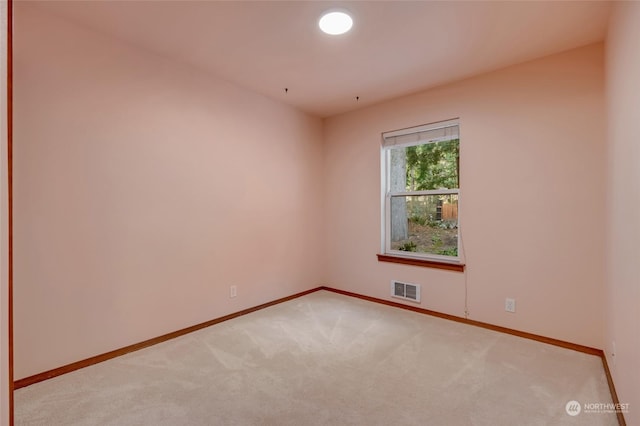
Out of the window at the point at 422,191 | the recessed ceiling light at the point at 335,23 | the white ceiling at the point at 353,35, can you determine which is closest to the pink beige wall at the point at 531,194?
Answer: the window at the point at 422,191

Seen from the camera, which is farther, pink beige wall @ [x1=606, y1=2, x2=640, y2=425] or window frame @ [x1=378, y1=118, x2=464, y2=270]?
window frame @ [x1=378, y1=118, x2=464, y2=270]

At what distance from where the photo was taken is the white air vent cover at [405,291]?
345cm

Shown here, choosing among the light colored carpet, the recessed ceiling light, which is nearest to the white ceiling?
the recessed ceiling light

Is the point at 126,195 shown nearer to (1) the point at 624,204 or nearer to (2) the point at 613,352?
(1) the point at 624,204

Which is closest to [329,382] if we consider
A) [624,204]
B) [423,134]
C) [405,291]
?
[405,291]

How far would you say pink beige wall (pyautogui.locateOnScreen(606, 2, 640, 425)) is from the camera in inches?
56.0

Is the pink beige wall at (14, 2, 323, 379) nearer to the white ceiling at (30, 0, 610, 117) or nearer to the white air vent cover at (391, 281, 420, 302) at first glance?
the white ceiling at (30, 0, 610, 117)

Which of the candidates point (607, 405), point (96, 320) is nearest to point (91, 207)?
point (96, 320)

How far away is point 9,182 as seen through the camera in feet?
3.38

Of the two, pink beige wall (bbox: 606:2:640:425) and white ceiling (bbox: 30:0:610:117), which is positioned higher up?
white ceiling (bbox: 30:0:610:117)

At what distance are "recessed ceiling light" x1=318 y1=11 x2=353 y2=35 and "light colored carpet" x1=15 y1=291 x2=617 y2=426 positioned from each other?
2409 millimetres

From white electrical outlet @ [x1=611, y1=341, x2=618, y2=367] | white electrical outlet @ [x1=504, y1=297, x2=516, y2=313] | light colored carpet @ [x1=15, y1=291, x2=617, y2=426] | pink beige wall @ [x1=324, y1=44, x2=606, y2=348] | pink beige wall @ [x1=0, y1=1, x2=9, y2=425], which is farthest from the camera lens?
white electrical outlet @ [x1=504, y1=297, x2=516, y2=313]

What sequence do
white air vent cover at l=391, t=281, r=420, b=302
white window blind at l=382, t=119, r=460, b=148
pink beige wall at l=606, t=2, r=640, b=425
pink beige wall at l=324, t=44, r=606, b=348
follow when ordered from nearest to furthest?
pink beige wall at l=606, t=2, r=640, b=425 → pink beige wall at l=324, t=44, r=606, b=348 → white window blind at l=382, t=119, r=460, b=148 → white air vent cover at l=391, t=281, r=420, b=302

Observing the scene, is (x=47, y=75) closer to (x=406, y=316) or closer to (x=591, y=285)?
(x=406, y=316)
